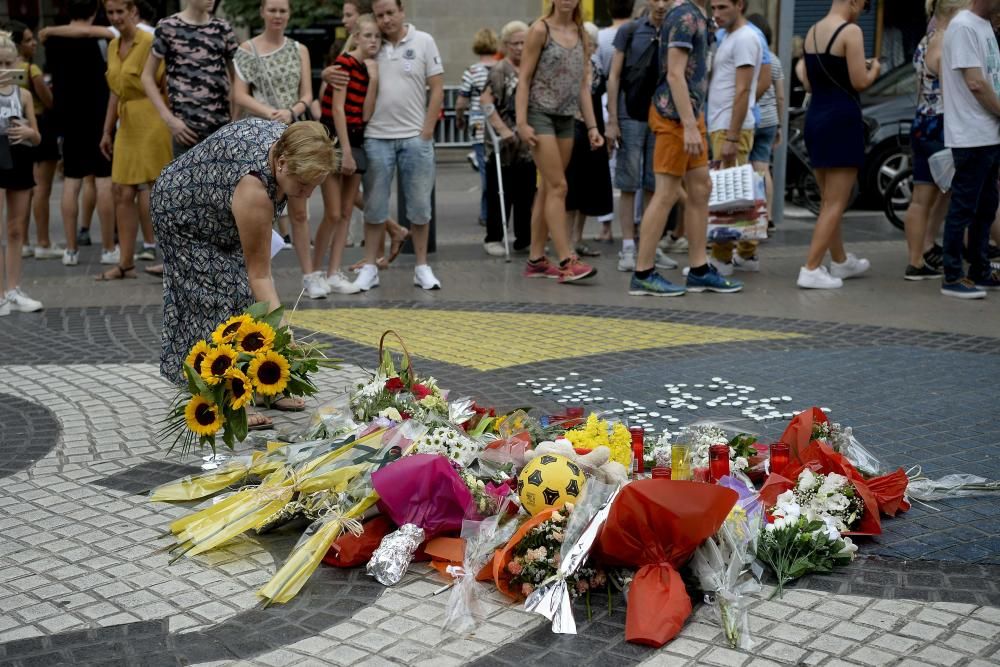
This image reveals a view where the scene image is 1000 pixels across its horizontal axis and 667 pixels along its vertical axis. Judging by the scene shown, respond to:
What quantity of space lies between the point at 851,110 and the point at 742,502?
4899 mm

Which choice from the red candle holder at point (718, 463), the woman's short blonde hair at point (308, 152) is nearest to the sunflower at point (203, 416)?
the woman's short blonde hair at point (308, 152)

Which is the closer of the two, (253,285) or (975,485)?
(975,485)

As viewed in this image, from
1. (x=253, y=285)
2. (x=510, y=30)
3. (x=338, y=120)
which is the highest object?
(x=510, y=30)

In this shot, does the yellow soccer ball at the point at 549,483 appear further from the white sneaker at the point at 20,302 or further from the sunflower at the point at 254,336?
the white sneaker at the point at 20,302

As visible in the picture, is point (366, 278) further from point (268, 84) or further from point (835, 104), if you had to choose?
point (835, 104)

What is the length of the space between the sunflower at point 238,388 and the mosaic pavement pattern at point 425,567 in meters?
0.46

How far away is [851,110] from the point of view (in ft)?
27.0

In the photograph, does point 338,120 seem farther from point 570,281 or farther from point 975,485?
point 975,485

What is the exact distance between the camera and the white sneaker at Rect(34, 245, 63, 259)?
34.6 feet

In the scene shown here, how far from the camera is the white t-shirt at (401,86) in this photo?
852cm

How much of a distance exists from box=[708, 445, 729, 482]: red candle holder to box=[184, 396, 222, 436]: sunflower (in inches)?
71.5

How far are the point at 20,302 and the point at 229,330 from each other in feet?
13.5

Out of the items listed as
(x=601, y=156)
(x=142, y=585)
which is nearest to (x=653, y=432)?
(x=142, y=585)

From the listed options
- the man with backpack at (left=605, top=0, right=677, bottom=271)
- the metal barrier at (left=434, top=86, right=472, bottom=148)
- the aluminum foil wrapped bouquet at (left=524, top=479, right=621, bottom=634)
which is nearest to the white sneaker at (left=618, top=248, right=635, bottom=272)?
the man with backpack at (left=605, top=0, right=677, bottom=271)
